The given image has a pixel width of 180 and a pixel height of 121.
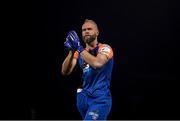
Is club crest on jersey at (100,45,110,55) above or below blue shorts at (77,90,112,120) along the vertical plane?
above

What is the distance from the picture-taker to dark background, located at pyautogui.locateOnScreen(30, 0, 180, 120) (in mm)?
7703

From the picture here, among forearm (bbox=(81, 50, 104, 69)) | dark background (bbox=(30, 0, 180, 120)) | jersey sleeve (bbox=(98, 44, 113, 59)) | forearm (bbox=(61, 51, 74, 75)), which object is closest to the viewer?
forearm (bbox=(81, 50, 104, 69))

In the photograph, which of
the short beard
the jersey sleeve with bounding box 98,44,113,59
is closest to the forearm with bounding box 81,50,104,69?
the jersey sleeve with bounding box 98,44,113,59

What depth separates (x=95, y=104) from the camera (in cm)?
382

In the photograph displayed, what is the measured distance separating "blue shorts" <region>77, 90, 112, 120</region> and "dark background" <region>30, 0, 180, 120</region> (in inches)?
152

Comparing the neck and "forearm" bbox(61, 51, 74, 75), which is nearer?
the neck

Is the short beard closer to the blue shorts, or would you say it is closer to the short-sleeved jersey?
the short-sleeved jersey

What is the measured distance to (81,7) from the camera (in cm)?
773
